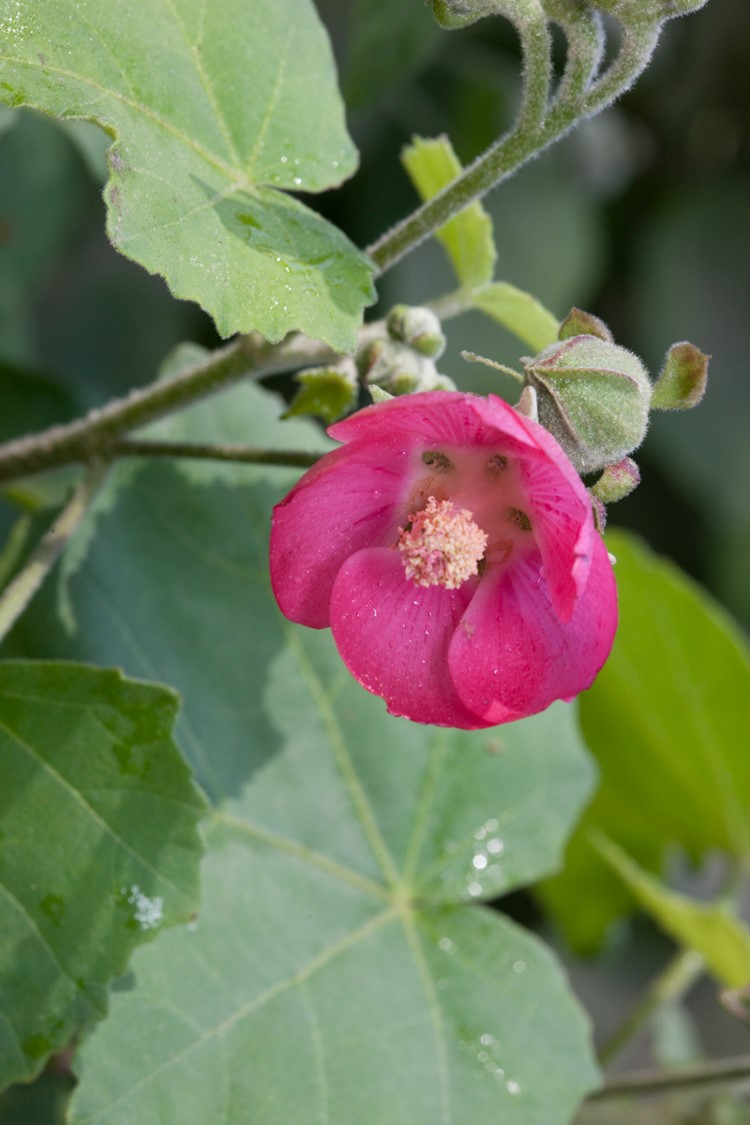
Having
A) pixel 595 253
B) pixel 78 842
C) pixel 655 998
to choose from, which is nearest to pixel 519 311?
pixel 78 842

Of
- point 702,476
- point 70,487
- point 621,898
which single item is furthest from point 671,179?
point 70,487

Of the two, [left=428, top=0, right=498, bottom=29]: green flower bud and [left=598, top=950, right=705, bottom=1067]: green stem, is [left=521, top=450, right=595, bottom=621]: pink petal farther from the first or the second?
[left=598, top=950, right=705, bottom=1067]: green stem

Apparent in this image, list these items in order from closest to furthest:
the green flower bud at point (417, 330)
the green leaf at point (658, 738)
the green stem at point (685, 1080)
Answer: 1. the green flower bud at point (417, 330)
2. the green stem at point (685, 1080)
3. the green leaf at point (658, 738)

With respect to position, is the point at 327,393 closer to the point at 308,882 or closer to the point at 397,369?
the point at 397,369

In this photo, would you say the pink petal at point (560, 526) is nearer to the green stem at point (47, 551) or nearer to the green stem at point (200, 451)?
the green stem at point (200, 451)

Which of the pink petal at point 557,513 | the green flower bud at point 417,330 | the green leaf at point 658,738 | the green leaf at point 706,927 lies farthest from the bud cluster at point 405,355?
the green leaf at point 706,927

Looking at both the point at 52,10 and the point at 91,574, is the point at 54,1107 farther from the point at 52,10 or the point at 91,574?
the point at 52,10
